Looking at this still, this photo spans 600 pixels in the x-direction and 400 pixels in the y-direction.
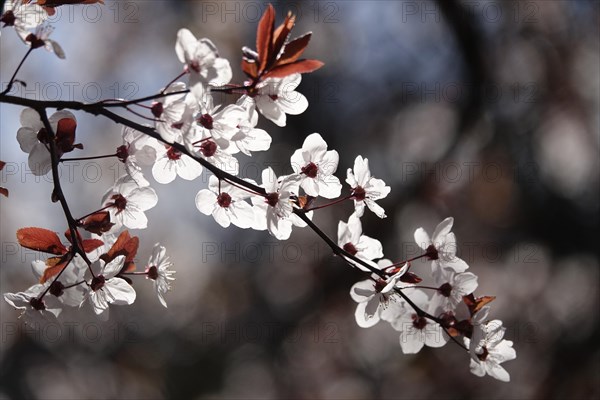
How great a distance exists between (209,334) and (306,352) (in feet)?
1.81

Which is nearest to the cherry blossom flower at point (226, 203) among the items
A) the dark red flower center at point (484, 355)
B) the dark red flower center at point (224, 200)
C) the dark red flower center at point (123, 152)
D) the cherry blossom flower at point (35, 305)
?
the dark red flower center at point (224, 200)

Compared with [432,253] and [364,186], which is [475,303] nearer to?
[432,253]

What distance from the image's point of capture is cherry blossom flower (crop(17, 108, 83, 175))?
678 millimetres

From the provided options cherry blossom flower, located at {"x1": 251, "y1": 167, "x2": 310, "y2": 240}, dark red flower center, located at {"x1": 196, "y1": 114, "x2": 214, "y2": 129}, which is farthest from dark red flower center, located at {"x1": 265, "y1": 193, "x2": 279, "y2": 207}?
dark red flower center, located at {"x1": 196, "y1": 114, "x2": 214, "y2": 129}

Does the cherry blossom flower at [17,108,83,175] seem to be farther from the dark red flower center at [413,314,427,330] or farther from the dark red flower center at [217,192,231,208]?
the dark red flower center at [413,314,427,330]

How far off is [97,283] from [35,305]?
0.30 feet

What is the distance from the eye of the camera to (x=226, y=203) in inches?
30.1

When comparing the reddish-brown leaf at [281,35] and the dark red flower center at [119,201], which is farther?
the dark red flower center at [119,201]

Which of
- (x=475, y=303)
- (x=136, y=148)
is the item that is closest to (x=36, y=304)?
(x=136, y=148)

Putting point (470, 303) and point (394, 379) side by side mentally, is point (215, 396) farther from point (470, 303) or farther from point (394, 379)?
point (470, 303)

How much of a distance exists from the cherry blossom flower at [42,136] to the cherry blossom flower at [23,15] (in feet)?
0.30

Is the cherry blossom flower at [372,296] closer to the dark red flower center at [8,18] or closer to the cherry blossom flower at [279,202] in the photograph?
the cherry blossom flower at [279,202]

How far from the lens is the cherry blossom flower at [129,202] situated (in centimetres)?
76

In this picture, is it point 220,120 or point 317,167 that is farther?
point 317,167
